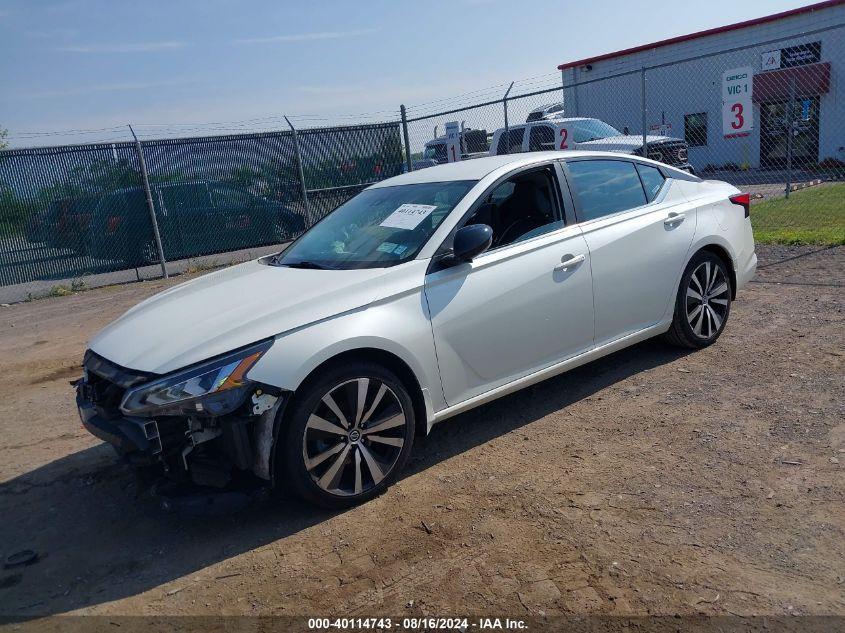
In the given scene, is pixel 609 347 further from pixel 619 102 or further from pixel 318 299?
pixel 619 102

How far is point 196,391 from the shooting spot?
3.25m

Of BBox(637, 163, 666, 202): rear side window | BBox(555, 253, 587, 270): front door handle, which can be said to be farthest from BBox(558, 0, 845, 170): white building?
BBox(555, 253, 587, 270): front door handle

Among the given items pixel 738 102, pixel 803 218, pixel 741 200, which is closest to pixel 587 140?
pixel 738 102

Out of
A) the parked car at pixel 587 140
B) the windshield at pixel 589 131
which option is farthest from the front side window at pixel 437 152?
the windshield at pixel 589 131

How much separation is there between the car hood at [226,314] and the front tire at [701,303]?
98.8 inches

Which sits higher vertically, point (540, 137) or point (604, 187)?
point (540, 137)

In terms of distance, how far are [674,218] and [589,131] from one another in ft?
36.4

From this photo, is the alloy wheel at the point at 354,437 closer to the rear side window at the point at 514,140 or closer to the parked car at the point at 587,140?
the parked car at the point at 587,140

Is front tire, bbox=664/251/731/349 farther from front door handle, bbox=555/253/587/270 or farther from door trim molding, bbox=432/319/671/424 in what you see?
front door handle, bbox=555/253/587/270

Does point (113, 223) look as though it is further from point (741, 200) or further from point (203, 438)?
point (741, 200)

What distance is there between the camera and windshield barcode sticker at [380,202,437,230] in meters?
4.30

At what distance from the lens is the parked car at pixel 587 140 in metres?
14.5

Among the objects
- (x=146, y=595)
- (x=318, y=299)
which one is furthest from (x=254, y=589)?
(x=318, y=299)

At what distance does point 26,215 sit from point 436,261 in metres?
10.5
